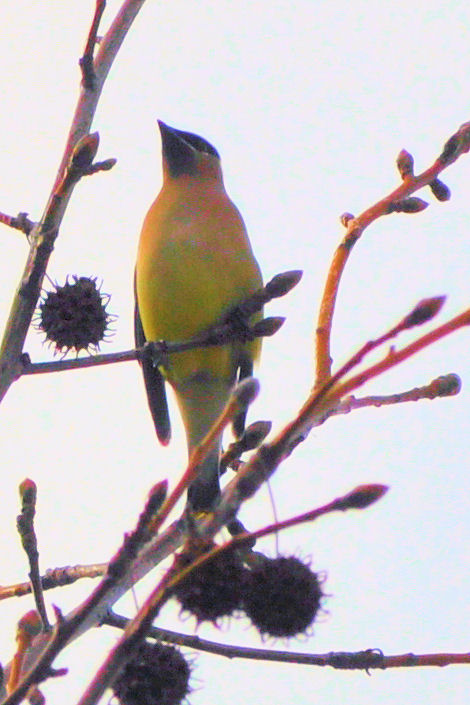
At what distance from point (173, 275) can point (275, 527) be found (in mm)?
3480

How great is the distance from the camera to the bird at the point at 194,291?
499 cm

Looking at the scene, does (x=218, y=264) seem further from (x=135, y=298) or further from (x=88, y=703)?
(x=88, y=703)

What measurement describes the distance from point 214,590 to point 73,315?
119 centimetres

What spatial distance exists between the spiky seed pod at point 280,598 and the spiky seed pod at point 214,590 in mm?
44

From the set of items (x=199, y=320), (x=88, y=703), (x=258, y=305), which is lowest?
(x=88, y=703)

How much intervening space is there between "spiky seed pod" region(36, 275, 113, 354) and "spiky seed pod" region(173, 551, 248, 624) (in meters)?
1.09

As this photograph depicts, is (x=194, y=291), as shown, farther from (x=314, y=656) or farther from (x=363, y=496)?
(x=363, y=496)

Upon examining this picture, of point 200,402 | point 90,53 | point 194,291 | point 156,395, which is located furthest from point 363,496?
point 156,395

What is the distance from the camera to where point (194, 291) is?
4980 mm

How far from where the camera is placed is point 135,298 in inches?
219

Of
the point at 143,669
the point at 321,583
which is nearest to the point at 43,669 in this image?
the point at 143,669

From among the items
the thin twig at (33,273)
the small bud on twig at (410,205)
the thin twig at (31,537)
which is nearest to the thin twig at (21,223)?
the thin twig at (33,273)

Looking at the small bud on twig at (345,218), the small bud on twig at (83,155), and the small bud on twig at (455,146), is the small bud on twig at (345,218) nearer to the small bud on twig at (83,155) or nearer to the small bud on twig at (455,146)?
the small bud on twig at (455,146)

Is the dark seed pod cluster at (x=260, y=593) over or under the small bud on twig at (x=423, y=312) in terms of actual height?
under
